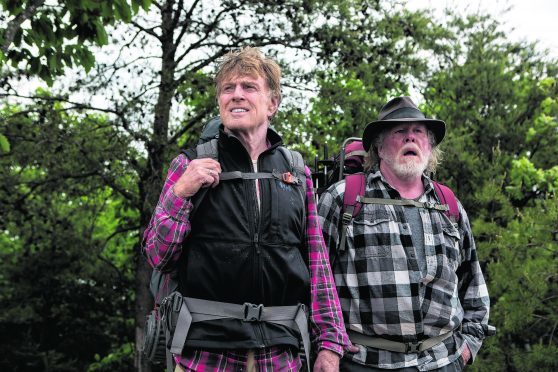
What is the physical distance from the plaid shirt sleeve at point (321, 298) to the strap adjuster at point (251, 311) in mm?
374

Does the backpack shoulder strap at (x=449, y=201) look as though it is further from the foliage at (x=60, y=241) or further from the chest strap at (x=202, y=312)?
the foliage at (x=60, y=241)

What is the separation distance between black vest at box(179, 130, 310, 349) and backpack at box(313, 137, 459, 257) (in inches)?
27.0

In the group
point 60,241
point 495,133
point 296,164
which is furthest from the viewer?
point 495,133

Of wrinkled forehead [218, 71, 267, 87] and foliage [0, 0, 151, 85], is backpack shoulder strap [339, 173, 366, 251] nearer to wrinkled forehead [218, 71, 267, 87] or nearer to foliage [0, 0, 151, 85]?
wrinkled forehead [218, 71, 267, 87]

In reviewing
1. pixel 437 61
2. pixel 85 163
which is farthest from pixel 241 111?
pixel 437 61

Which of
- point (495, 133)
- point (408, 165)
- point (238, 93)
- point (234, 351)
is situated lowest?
point (234, 351)

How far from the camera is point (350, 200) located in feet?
11.3

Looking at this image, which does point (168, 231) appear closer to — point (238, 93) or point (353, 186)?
point (238, 93)

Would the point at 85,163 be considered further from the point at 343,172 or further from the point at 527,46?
the point at 527,46

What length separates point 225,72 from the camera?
293 cm

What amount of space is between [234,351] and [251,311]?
0.16 meters

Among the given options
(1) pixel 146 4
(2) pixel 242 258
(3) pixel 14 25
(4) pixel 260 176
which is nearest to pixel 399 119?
(4) pixel 260 176

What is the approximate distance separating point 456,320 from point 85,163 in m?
8.74

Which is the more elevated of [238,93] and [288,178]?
[238,93]
